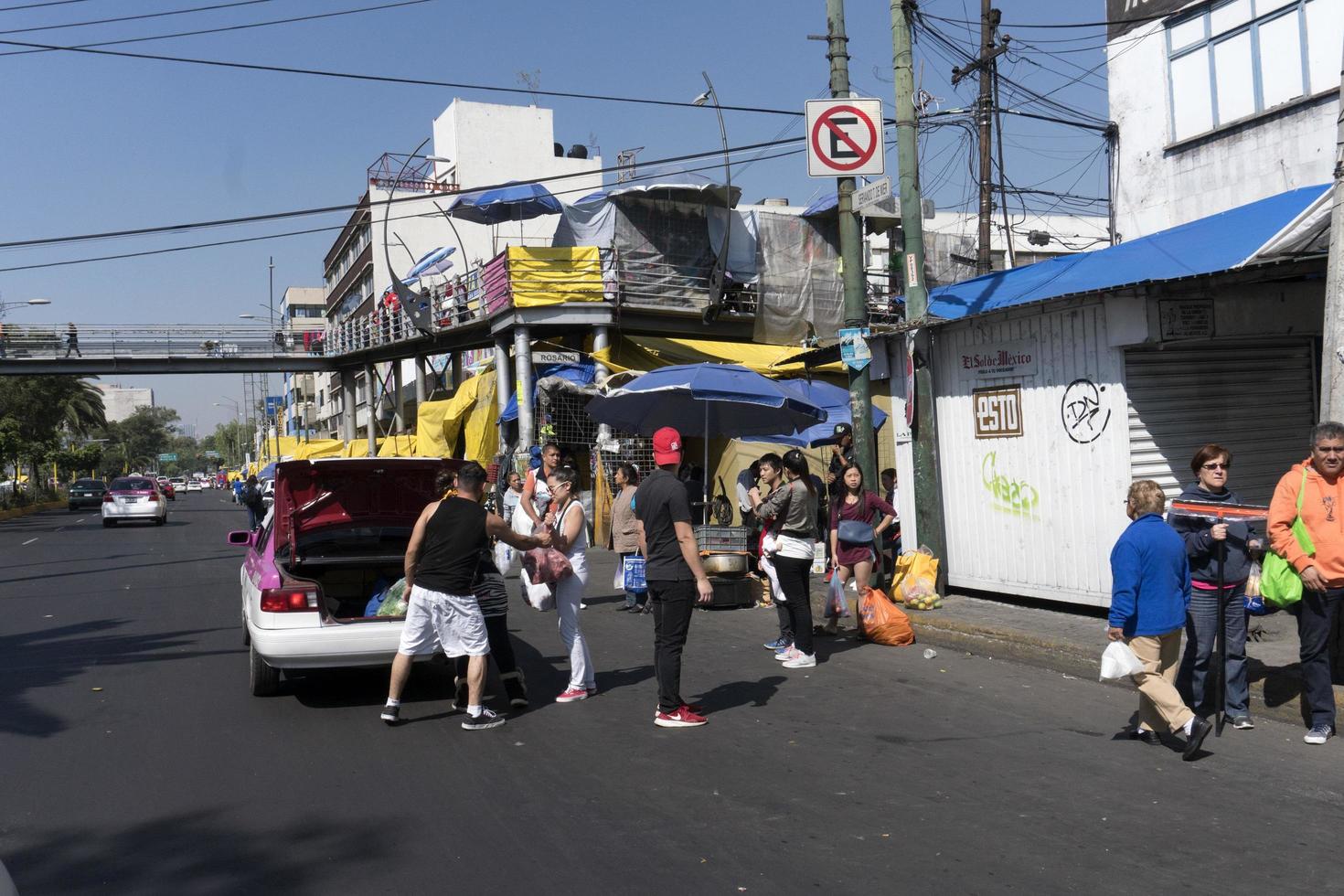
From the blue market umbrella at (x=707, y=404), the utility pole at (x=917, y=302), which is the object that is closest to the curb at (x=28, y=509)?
the blue market umbrella at (x=707, y=404)

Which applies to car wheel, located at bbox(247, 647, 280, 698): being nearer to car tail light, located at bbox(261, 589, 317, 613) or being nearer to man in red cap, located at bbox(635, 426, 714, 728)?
car tail light, located at bbox(261, 589, 317, 613)

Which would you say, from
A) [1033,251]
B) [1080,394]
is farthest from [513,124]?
[1080,394]

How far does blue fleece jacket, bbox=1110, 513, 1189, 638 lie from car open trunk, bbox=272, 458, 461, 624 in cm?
466

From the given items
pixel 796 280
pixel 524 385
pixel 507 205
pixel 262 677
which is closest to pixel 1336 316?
pixel 262 677

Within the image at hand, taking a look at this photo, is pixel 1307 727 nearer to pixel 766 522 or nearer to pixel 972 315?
pixel 766 522

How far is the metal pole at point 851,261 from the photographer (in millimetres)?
12062

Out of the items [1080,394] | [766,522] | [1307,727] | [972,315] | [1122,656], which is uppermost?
[972,315]

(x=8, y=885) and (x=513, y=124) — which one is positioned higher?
(x=513, y=124)

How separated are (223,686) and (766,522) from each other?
4.65 m

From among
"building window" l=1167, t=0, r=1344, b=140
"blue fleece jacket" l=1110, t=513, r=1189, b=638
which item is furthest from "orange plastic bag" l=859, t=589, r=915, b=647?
"building window" l=1167, t=0, r=1344, b=140

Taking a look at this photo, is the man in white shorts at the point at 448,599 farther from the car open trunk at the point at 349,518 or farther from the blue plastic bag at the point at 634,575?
the blue plastic bag at the point at 634,575

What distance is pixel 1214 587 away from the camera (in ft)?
21.2

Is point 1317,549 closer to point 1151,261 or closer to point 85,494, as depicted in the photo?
point 1151,261

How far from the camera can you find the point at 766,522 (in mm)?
9359
